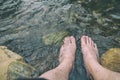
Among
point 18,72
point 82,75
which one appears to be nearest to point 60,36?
point 82,75

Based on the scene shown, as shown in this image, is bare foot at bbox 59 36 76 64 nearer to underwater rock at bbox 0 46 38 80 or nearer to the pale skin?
the pale skin

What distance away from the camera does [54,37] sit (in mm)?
6211

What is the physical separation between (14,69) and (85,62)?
1442 millimetres

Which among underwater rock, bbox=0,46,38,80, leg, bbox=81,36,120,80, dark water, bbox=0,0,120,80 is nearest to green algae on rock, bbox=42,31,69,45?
dark water, bbox=0,0,120,80

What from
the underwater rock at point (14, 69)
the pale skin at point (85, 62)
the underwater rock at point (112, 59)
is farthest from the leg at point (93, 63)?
the underwater rock at point (14, 69)

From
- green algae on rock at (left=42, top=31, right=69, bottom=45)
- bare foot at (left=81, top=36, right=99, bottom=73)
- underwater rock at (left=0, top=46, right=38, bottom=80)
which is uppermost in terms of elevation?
underwater rock at (left=0, top=46, right=38, bottom=80)

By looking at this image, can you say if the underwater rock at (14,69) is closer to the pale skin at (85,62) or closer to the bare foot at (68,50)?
the pale skin at (85,62)

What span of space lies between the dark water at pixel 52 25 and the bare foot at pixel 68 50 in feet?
0.40

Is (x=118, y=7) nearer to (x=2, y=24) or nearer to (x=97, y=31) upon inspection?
(x=97, y=31)

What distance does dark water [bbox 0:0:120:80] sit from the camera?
18.7 ft

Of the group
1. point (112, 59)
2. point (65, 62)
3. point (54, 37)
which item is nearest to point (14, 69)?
point (65, 62)

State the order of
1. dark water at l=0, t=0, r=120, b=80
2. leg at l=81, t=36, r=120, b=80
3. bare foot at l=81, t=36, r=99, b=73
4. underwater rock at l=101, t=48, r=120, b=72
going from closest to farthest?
1. leg at l=81, t=36, r=120, b=80
2. underwater rock at l=101, t=48, r=120, b=72
3. bare foot at l=81, t=36, r=99, b=73
4. dark water at l=0, t=0, r=120, b=80

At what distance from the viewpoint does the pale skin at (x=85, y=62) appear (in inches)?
181

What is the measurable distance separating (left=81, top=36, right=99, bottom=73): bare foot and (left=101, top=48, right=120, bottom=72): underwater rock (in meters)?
0.16
